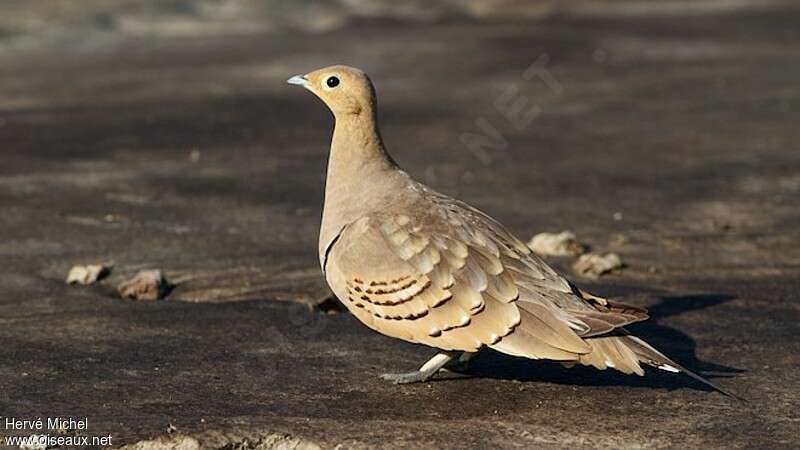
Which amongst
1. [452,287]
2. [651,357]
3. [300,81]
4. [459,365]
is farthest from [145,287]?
[651,357]

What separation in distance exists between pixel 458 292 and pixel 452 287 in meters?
0.03

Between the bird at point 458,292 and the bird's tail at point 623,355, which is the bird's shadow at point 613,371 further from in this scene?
the bird's tail at point 623,355

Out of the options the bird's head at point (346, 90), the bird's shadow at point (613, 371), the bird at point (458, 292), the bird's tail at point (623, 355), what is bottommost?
the bird's shadow at point (613, 371)

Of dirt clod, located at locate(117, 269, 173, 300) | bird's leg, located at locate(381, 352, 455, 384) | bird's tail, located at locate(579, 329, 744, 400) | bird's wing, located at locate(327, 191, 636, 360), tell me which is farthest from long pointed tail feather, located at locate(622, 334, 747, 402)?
dirt clod, located at locate(117, 269, 173, 300)

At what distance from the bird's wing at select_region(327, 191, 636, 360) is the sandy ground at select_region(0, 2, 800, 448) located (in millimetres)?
322

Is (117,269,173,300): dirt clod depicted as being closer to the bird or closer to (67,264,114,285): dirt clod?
(67,264,114,285): dirt clod

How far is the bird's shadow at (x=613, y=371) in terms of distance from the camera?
20.0 ft

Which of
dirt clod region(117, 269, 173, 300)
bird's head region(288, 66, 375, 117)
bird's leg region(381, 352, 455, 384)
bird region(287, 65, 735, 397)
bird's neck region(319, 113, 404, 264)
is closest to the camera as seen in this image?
bird region(287, 65, 735, 397)

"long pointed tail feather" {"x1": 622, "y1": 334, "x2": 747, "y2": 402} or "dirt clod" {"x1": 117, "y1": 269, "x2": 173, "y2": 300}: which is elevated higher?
"dirt clod" {"x1": 117, "y1": 269, "x2": 173, "y2": 300}

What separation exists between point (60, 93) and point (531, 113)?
193 inches

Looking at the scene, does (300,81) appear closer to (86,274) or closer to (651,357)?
(86,274)

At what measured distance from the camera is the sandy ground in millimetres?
5707

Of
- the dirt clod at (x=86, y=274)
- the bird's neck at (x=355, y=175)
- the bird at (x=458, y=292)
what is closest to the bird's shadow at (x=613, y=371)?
A: the bird at (x=458, y=292)

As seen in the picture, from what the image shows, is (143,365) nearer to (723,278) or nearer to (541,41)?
(723,278)
